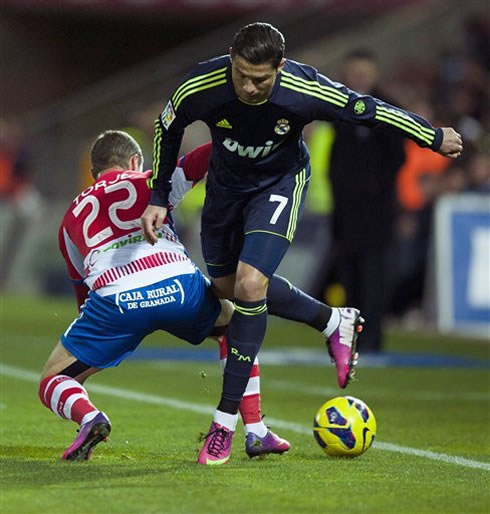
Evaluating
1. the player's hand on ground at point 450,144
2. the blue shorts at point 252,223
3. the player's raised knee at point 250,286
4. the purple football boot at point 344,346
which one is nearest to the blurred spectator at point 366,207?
the purple football boot at point 344,346

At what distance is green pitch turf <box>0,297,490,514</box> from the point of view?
5504 millimetres

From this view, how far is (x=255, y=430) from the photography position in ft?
22.6

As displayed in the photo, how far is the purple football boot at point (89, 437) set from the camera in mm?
6398

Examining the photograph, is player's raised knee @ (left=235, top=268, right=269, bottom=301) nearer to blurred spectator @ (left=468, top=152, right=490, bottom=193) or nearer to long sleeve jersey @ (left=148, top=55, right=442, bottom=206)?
long sleeve jersey @ (left=148, top=55, right=442, bottom=206)

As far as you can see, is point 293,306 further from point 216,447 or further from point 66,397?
point 66,397

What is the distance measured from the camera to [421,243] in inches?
625

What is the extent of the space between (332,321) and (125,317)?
1144mm

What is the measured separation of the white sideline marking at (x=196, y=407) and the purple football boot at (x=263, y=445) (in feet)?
2.09

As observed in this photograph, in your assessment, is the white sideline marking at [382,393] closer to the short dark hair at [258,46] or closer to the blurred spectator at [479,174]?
the short dark hair at [258,46]

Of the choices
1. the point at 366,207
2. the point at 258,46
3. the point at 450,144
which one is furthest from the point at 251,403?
the point at 366,207

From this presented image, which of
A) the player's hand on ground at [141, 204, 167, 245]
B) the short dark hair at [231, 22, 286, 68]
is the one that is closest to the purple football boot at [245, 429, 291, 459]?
the player's hand on ground at [141, 204, 167, 245]

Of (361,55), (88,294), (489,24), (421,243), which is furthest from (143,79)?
(88,294)

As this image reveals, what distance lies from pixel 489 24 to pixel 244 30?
646 inches

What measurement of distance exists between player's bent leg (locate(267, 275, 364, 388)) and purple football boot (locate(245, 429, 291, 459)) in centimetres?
59
